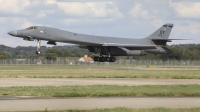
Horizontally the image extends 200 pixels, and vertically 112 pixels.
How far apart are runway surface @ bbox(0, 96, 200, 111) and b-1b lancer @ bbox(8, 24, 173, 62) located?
3268cm

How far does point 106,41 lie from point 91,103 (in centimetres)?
4252

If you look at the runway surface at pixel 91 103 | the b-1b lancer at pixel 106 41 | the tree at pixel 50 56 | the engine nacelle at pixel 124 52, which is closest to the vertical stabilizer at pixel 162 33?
the b-1b lancer at pixel 106 41

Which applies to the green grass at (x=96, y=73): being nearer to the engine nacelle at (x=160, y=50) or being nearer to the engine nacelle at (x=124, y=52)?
the engine nacelle at (x=124, y=52)

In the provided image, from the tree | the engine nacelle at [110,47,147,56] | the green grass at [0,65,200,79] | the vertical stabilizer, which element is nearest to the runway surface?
the green grass at [0,65,200,79]

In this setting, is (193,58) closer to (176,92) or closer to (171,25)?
(171,25)

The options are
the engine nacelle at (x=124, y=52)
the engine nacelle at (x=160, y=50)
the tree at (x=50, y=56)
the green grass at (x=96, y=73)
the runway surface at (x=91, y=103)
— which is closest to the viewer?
the runway surface at (x=91, y=103)

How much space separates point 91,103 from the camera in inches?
666

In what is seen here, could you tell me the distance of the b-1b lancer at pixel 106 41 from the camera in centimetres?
5219

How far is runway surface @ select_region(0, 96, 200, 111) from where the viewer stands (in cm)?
1567

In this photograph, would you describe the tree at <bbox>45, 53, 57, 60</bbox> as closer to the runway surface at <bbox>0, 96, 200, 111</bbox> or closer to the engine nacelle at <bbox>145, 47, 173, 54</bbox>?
the engine nacelle at <bbox>145, 47, 173, 54</bbox>

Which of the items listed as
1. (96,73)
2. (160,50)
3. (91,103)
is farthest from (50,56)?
(91,103)

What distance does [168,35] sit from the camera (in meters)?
65.9

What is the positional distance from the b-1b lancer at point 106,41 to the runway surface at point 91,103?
32.7 meters

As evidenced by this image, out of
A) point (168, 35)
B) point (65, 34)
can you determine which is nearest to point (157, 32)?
point (168, 35)
